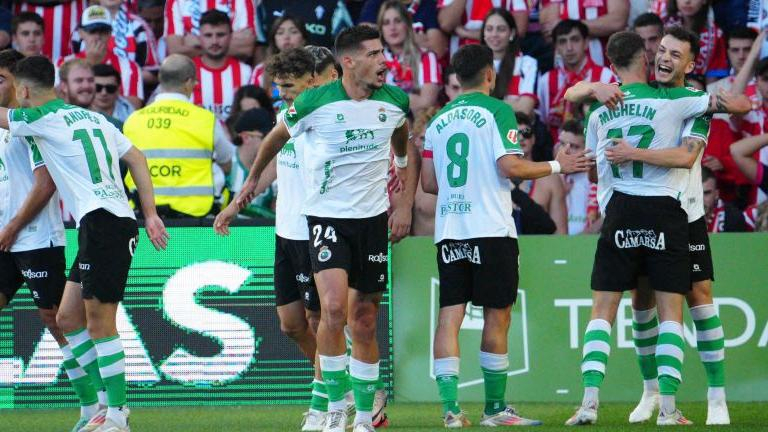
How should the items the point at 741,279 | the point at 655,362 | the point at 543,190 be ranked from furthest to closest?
the point at 543,190
the point at 741,279
the point at 655,362

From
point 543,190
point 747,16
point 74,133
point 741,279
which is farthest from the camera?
point 747,16

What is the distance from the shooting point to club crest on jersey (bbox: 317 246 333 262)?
801 cm

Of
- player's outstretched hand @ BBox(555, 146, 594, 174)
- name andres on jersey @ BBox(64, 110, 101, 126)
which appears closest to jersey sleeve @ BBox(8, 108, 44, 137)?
name andres on jersey @ BBox(64, 110, 101, 126)

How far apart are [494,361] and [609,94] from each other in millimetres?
1789

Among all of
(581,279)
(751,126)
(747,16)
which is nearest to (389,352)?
(581,279)

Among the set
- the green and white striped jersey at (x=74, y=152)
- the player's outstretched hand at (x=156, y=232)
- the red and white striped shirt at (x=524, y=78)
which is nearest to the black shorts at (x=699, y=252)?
the player's outstretched hand at (x=156, y=232)

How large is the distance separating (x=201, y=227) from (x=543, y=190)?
10.3ft

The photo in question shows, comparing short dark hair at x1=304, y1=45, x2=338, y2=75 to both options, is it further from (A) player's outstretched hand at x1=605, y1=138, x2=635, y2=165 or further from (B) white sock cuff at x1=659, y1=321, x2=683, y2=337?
(B) white sock cuff at x1=659, y1=321, x2=683, y2=337

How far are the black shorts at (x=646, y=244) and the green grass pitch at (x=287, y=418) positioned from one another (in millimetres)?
900

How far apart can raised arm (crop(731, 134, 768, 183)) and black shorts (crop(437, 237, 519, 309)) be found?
4.43 metres

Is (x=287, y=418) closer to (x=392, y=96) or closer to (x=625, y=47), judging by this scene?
(x=392, y=96)

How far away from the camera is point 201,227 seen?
35.8 feet

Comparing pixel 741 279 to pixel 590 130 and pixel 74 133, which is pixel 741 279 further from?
pixel 74 133

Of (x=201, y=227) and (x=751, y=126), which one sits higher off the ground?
(x=751, y=126)
